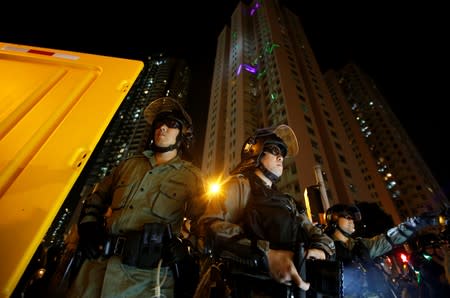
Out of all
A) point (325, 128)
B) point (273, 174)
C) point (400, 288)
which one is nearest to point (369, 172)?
point (325, 128)

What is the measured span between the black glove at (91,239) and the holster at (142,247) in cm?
10

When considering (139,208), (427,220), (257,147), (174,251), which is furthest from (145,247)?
(427,220)

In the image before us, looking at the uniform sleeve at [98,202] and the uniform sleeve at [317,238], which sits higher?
the uniform sleeve at [98,202]

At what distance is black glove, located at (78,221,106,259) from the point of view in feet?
6.41

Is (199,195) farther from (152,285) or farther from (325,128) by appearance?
(325,128)

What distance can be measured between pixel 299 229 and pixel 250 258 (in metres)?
0.88

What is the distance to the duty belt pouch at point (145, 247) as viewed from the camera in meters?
1.82

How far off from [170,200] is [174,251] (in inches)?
21.1

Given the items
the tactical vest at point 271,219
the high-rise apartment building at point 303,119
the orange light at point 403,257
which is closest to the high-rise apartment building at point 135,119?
the high-rise apartment building at point 303,119

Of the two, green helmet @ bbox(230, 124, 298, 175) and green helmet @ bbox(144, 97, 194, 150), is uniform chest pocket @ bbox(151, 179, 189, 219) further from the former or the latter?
green helmet @ bbox(230, 124, 298, 175)

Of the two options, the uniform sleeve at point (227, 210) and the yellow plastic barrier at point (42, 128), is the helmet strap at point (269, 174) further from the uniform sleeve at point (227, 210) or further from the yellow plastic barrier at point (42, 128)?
the yellow plastic barrier at point (42, 128)

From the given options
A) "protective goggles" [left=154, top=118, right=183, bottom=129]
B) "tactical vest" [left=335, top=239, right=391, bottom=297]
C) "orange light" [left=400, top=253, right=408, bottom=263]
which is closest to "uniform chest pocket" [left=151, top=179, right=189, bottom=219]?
"protective goggles" [left=154, top=118, right=183, bottom=129]

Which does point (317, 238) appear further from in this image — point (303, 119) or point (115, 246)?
point (303, 119)

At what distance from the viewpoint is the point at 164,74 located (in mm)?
57875
